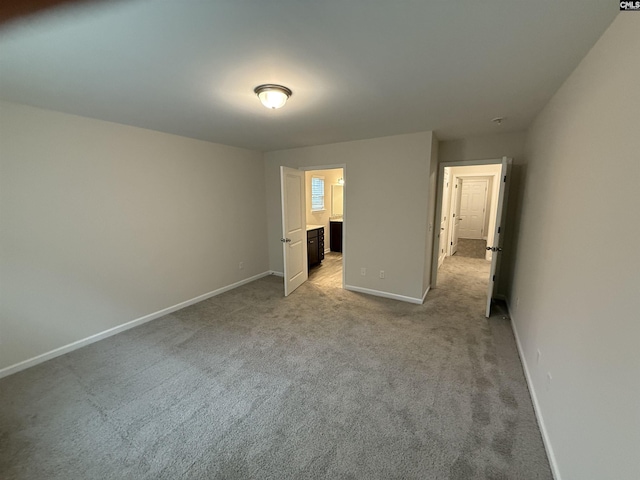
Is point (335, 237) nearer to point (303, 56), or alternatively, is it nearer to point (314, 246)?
point (314, 246)

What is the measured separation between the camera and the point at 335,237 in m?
6.90

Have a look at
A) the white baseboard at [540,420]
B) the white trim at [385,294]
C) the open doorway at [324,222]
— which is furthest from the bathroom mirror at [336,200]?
the white baseboard at [540,420]

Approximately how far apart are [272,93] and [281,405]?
2422mm

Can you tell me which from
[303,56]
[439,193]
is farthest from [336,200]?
[303,56]

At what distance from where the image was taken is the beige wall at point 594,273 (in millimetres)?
941

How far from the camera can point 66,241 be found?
2529 mm

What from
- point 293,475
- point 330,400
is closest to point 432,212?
point 330,400

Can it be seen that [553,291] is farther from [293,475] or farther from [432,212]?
[432,212]

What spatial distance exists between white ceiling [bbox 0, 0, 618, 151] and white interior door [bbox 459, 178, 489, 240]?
252 inches

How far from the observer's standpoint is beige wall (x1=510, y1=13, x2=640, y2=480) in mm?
941

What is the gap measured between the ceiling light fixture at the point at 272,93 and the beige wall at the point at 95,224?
6.69ft

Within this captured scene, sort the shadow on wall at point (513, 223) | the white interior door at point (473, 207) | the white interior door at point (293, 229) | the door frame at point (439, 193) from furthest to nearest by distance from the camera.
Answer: the white interior door at point (473, 207) < the white interior door at point (293, 229) < the door frame at point (439, 193) < the shadow on wall at point (513, 223)

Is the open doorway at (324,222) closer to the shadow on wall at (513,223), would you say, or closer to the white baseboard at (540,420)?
the shadow on wall at (513,223)

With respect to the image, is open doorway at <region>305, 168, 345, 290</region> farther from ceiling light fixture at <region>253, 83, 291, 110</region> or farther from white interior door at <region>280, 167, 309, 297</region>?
ceiling light fixture at <region>253, 83, 291, 110</region>
